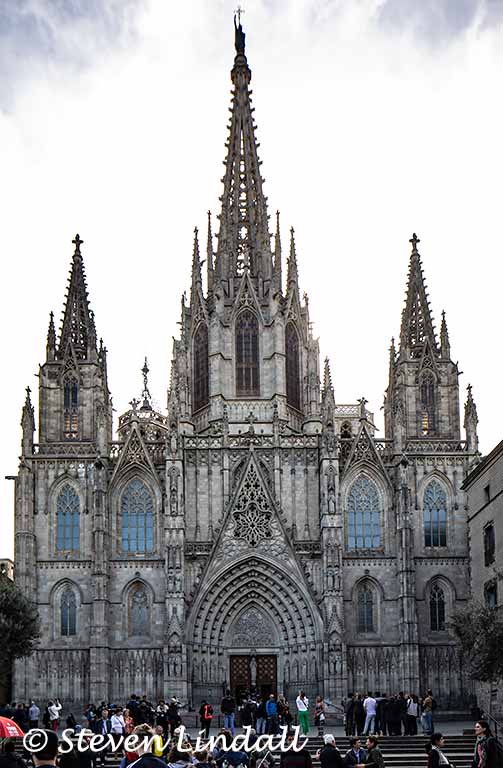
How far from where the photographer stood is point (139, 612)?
68.7 metres

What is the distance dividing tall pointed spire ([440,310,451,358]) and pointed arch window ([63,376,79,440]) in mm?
20928

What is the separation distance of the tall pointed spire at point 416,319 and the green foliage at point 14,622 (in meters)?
27.4

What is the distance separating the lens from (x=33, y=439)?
2776 inches

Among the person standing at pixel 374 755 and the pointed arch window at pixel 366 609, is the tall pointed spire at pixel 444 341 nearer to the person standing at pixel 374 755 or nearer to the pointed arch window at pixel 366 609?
the pointed arch window at pixel 366 609

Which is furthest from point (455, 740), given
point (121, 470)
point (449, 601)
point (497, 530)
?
point (121, 470)

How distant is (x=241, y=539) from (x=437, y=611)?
11.2 meters

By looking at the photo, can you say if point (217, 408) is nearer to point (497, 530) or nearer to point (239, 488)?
point (239, 488)

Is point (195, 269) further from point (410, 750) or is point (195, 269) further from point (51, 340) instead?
point (410, 750)

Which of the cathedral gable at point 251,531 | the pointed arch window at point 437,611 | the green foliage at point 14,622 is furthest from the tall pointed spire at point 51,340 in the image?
the pointed arch window at point 437,611

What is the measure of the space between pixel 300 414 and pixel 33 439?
50.9 feet

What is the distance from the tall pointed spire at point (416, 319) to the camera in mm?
74438

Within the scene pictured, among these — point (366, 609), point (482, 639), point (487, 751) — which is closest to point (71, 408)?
point (366, 609)

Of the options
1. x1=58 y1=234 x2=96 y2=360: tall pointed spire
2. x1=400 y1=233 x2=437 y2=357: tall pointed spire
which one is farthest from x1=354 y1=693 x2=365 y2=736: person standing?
x1=58 y1=234 x2=96 y2=360: tall pointed spire

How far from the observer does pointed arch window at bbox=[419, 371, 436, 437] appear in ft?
238
